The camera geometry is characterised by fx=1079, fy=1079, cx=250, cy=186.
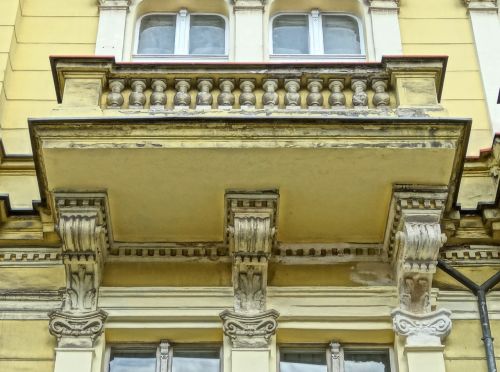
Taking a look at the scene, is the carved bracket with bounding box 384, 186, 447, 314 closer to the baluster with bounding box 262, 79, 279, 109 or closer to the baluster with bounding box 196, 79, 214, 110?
the baluster with bounding box 262, 79, 279, 109

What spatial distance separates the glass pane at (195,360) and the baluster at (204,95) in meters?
2.38

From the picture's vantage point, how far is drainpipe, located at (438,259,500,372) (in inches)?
400

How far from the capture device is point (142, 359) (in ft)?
34.1

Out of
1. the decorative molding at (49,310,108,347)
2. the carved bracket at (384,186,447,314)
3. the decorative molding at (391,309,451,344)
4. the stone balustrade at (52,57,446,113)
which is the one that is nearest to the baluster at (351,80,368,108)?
the stone balustrade at (52,57,446,113)

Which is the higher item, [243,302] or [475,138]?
[475,138]

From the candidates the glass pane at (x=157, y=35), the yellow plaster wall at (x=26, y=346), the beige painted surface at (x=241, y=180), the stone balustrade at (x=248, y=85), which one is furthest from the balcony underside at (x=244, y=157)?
the glass pane at (x=157, y=35)

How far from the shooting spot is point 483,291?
10.7m

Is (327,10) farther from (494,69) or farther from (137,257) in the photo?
(137,257)

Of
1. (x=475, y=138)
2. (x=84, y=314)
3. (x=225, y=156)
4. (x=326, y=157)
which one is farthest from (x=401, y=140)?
(x=84, y=314)

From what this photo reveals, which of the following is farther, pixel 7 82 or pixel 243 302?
pixel 7 82

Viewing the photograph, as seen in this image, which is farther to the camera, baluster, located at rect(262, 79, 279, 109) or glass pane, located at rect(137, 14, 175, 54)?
glass pane, located at rect(137, 14, 175, 54)

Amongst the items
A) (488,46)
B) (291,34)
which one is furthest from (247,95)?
(488,46)

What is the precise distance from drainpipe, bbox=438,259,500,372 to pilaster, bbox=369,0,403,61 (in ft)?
10.8

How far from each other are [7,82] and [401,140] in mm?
5198
